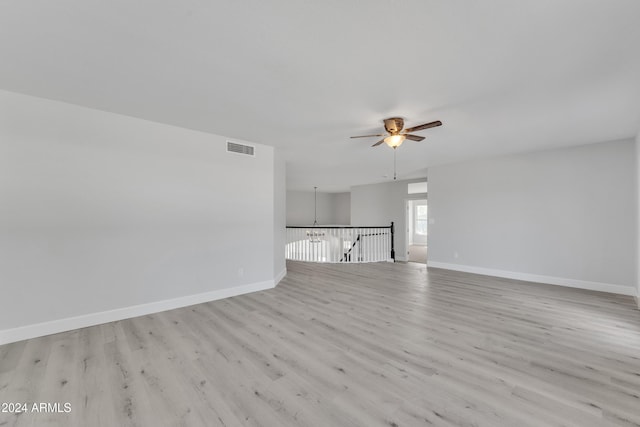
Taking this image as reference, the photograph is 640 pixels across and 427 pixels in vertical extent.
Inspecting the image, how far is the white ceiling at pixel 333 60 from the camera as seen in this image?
1631 mm

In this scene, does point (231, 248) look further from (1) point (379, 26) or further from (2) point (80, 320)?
(1) point (379, 26)

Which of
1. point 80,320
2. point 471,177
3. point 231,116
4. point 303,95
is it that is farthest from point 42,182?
point 471,177

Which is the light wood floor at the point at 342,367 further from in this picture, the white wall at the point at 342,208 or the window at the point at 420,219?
the white wall at the point at 342,208

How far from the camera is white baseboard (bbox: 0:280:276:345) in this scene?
268 cm

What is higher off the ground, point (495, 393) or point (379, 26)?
point (379, 26)

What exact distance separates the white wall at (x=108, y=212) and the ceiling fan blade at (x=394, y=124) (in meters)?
2.42

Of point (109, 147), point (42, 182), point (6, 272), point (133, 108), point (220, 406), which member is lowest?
point (220, 406)

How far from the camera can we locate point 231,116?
3.32m

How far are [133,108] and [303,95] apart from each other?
2063 millimetres

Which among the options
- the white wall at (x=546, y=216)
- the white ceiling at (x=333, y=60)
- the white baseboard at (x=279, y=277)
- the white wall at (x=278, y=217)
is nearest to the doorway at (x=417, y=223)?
the white wall at (x=546, y=216)

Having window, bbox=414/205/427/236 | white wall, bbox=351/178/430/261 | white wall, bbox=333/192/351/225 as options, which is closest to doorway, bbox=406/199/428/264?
window, bbox=414/205/427/236

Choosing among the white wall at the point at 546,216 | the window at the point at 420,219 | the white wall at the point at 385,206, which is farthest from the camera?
the window at the point at 420,219

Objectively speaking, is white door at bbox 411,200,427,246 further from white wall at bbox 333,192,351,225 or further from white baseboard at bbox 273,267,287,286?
white baseboard at bbox 273,267,287,286

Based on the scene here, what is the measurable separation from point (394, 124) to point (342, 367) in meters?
2.83
